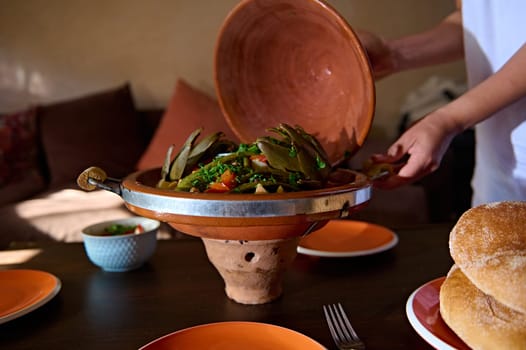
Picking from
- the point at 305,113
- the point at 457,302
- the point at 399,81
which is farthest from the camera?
the point at 399,81

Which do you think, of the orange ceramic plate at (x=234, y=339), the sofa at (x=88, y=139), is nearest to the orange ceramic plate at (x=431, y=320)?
the orange ceramic plate at (x=234, y=339)

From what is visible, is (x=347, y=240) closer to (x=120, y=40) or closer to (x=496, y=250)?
(x=496, y=250)

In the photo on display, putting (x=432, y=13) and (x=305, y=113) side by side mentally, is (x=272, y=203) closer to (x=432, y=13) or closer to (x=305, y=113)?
(x=305, y=113)

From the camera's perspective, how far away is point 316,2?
35.9 inches

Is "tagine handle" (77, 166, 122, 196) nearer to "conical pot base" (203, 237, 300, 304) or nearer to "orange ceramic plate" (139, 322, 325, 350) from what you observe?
"conical pot base" (203, 237, 300, 304)

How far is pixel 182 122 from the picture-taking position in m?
3.06

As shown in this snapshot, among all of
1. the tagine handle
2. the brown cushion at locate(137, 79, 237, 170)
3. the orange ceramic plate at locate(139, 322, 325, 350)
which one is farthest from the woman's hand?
the brown cushion at locate(137, 79, 237, 170)

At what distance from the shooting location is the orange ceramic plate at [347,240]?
3.49ft

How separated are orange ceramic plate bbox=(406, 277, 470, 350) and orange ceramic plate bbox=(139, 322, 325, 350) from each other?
135mm

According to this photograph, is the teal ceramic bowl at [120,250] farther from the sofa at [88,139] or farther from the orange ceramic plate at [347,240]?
the sofa at [88,139]

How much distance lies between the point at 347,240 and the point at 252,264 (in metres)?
0.41

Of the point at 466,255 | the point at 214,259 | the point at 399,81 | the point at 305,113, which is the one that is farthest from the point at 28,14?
the point at 466,255

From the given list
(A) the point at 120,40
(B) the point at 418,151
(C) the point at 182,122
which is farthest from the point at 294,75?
(A) the point at 120,40

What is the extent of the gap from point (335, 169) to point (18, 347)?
0.63 meters
